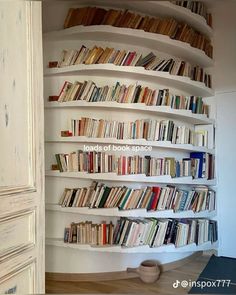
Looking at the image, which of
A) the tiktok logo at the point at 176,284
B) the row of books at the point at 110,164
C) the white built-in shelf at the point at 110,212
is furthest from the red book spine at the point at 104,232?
the tiktok logo at the point at 176,284

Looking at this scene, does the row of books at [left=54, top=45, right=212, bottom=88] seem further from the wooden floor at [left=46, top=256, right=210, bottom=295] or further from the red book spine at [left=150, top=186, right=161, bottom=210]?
the wooden floor at [left=46, top=256, right=210, bottom=295]

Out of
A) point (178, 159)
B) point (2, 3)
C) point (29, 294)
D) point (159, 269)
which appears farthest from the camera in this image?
point (178, 159)

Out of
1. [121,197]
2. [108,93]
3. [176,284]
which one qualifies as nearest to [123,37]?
[108,93]

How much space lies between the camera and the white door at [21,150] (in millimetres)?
888

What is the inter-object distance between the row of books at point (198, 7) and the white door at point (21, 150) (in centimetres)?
134

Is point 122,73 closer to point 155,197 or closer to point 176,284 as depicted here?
point 155,197

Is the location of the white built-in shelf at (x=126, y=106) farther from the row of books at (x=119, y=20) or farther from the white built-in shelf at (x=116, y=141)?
the row of books at (x=119, y=20)

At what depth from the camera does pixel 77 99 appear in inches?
71.3

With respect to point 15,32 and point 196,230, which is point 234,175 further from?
point 15,32

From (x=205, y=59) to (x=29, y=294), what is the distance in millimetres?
2123

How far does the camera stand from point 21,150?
0.97m

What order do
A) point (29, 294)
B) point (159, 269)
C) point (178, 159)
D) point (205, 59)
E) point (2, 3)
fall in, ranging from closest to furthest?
point (2, 3) < point (29, 294) < point (159, 269) < point (178, 159) < point (205, 59)

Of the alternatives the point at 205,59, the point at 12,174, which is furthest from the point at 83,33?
the point at 12,174

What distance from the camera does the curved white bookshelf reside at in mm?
1739
